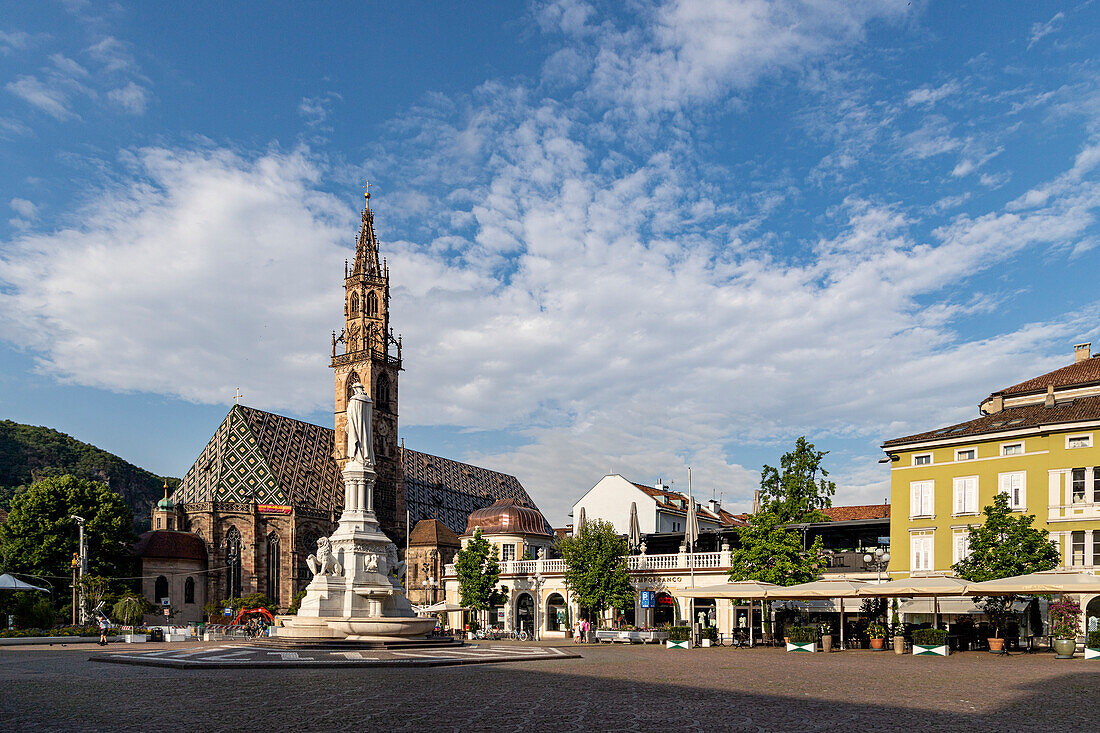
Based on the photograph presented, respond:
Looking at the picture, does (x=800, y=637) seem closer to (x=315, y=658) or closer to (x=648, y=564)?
(x=315, y=658)

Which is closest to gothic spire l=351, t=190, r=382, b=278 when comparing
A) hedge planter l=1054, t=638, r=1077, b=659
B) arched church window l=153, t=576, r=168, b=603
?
arched church window l=153, t=576, r=168, b=603

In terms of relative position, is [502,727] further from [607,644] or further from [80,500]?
[80,500]

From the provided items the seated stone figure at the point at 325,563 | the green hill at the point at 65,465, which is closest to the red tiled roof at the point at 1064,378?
the seated stone figure at the point at 325,563

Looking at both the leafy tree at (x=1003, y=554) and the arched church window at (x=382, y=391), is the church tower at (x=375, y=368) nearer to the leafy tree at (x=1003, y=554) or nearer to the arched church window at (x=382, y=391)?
the arched church window at (x=382, y=391)

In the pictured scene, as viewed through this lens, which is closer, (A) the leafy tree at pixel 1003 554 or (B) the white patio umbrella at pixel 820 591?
(B) the white patio umbrella at pixel 820 591

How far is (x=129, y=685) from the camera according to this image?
1891cm

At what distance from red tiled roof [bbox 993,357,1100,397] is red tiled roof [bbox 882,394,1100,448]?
1.65m

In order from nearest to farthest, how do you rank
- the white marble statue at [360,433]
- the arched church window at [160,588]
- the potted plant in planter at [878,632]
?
the potted plant in planter at [878,632]
the white marble statue at [360,433]
the arched church window at [160,588]

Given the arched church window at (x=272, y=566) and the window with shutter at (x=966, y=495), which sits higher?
the window with shutter at (x=966, y=495)

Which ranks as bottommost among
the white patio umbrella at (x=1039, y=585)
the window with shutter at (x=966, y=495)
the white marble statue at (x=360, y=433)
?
the white patio umbrella at (x=1039, y=585)

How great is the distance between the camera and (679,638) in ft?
124

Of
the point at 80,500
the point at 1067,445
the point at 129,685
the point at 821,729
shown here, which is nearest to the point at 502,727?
the point at 821,729

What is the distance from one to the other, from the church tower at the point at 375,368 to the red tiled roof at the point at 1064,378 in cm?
6297

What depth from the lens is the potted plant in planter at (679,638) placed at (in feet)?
122
